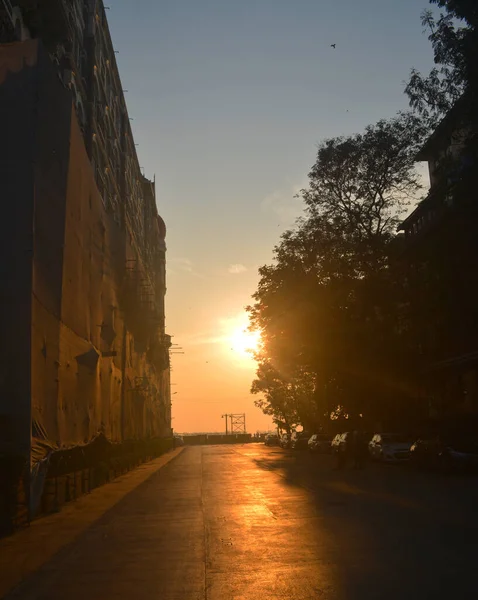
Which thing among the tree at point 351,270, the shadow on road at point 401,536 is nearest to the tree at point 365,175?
the tree at point 351,270

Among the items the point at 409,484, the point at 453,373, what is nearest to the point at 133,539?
the point at 409,484

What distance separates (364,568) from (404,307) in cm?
3340

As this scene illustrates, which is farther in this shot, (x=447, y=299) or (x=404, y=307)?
(x=404, y=307)

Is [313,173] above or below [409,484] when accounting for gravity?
above

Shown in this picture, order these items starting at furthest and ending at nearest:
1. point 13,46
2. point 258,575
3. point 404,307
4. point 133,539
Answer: point 404,307 < point 13,46 < point 133,539 < point 258,575

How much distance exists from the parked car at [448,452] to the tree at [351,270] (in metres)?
12.0

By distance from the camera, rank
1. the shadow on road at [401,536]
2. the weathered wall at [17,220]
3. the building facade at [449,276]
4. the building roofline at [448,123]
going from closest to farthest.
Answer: the shadow on road at [401,536] < the weathered wall at [17,220] < the building roofline at [448,123] < the building facade at [449,276]

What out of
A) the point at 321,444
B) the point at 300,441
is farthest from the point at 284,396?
the point at 321,444

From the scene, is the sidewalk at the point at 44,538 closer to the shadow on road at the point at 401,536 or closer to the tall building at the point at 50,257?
the tall building at the point at 50,257

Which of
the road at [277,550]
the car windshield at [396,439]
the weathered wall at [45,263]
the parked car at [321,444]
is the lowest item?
the road at [277,550]

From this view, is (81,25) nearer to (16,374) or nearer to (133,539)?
(16,374)

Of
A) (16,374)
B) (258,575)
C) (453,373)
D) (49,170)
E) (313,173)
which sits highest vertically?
(313,173)

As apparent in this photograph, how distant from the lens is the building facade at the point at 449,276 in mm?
24922

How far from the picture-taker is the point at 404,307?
135 feet
